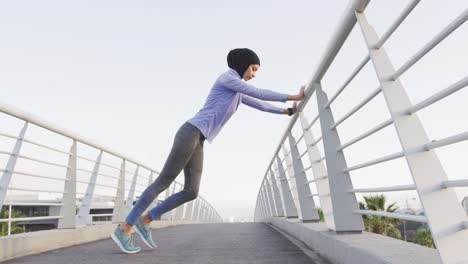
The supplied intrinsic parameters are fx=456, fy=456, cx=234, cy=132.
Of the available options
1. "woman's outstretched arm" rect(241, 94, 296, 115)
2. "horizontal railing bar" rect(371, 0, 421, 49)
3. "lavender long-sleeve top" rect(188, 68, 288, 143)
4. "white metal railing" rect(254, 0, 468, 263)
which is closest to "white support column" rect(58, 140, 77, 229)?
"lavender long-sleeve top" rect(188, 68, 288, 143)

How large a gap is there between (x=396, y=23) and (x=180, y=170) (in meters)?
2.26

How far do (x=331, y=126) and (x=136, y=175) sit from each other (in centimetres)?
541

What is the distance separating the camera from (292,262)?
302cm

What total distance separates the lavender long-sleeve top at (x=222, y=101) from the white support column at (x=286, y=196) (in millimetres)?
3147

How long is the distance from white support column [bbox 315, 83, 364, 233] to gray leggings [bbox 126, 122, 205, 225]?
1.05 meters

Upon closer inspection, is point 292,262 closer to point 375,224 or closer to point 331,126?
point 331,126

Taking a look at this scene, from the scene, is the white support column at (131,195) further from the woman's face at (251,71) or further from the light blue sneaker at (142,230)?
the woman's face at (251,71)

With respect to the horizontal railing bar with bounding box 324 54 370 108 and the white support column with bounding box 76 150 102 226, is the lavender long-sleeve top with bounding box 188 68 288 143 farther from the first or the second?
the white support column with bounding box 76 150 102 226

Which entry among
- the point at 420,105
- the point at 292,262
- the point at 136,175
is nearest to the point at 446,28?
the point at 420,105

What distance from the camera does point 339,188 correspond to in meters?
3.09

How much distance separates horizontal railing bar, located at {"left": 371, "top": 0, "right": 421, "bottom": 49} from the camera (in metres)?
1.66

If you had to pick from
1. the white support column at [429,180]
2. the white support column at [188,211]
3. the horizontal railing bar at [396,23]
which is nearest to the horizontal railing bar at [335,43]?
the horizontal railing bar at [396,23]

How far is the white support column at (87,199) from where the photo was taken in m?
5.39

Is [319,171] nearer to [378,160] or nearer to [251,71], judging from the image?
[251,71]
